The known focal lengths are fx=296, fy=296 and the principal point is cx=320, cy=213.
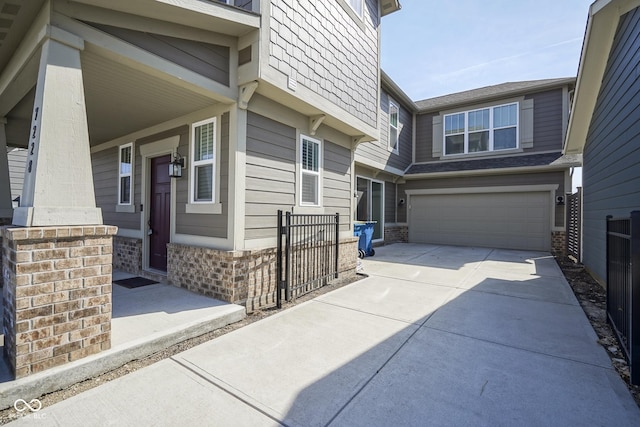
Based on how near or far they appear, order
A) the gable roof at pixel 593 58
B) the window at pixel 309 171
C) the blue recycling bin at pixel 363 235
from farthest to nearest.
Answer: the blue recycling bin at pixel 363 235 < the window at pixel 309 171 < the gable roof at pixel 593 58

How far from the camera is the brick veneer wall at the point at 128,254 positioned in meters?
5.54

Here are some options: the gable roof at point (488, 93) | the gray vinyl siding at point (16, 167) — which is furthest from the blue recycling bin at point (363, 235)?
the gray vinyl siding at point (16, 167)

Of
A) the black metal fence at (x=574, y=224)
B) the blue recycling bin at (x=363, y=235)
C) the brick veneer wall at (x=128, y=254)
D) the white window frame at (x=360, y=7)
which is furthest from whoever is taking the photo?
the blue recycling bin at (x=363, y=235)

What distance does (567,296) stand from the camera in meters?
4.85

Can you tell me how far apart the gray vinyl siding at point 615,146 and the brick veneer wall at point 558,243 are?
289 centimetres

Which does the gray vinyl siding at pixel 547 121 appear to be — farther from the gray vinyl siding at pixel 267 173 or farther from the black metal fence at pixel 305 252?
the gray vinyl siding at pixel 267 173

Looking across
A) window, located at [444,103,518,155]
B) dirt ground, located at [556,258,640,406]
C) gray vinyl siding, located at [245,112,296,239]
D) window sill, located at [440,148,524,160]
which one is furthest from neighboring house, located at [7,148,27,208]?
window, located at [444,103,518,155]

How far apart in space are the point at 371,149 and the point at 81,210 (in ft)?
27.3

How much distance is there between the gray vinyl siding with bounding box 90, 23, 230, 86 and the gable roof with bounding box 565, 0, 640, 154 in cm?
553

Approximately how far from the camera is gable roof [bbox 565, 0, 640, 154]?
4.39 m

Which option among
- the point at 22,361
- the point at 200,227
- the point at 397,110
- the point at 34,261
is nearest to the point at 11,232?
the point at 34,261

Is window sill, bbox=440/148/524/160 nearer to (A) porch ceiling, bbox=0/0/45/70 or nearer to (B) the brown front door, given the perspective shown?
(B) the brown front door

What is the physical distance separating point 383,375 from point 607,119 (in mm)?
6347

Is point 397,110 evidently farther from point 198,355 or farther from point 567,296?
point 198,355
